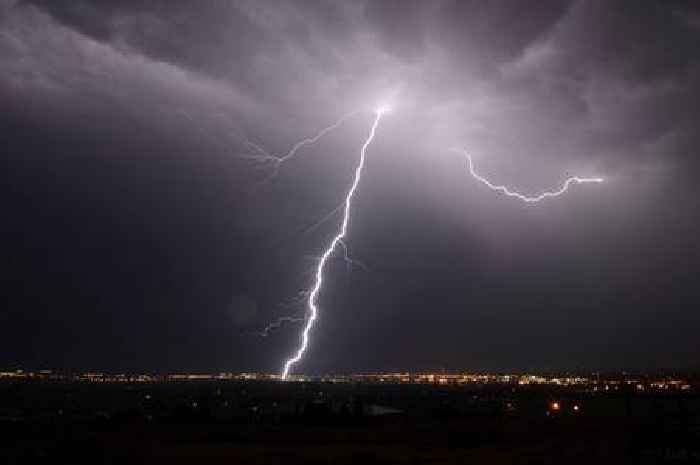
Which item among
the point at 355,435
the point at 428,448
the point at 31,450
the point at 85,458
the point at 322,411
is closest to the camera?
the point at 85,458

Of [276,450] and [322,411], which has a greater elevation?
[322,411]

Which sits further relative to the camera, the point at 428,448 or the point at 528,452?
the point at 428,448

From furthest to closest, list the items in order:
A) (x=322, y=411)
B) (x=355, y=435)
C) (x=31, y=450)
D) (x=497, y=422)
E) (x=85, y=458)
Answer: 1. (x=322, y=411)
2. (x=497, y=422)
3. (x=355, y=435)
4. (x=31, y=450)
5. (x=85, y=458)

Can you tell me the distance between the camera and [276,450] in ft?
81.5

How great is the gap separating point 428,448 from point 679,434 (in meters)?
9.57

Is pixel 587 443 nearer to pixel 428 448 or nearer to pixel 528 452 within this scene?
pixel 528 452

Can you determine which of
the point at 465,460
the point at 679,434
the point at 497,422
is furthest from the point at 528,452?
the point at 497,422

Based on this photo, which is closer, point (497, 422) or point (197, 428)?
point (197, 428)

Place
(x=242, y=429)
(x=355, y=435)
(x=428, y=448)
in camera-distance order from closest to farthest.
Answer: (x=428, y=448)
(x=355, y=435)
(x=242, y=429)

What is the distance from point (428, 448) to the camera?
26406 millimetres

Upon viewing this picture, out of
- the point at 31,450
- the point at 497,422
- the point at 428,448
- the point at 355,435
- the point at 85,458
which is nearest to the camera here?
the point at 85,458

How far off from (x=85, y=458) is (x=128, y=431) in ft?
29.6

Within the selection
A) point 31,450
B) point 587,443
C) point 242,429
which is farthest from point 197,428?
point 587,443

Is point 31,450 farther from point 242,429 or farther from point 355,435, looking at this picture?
point 355,435
